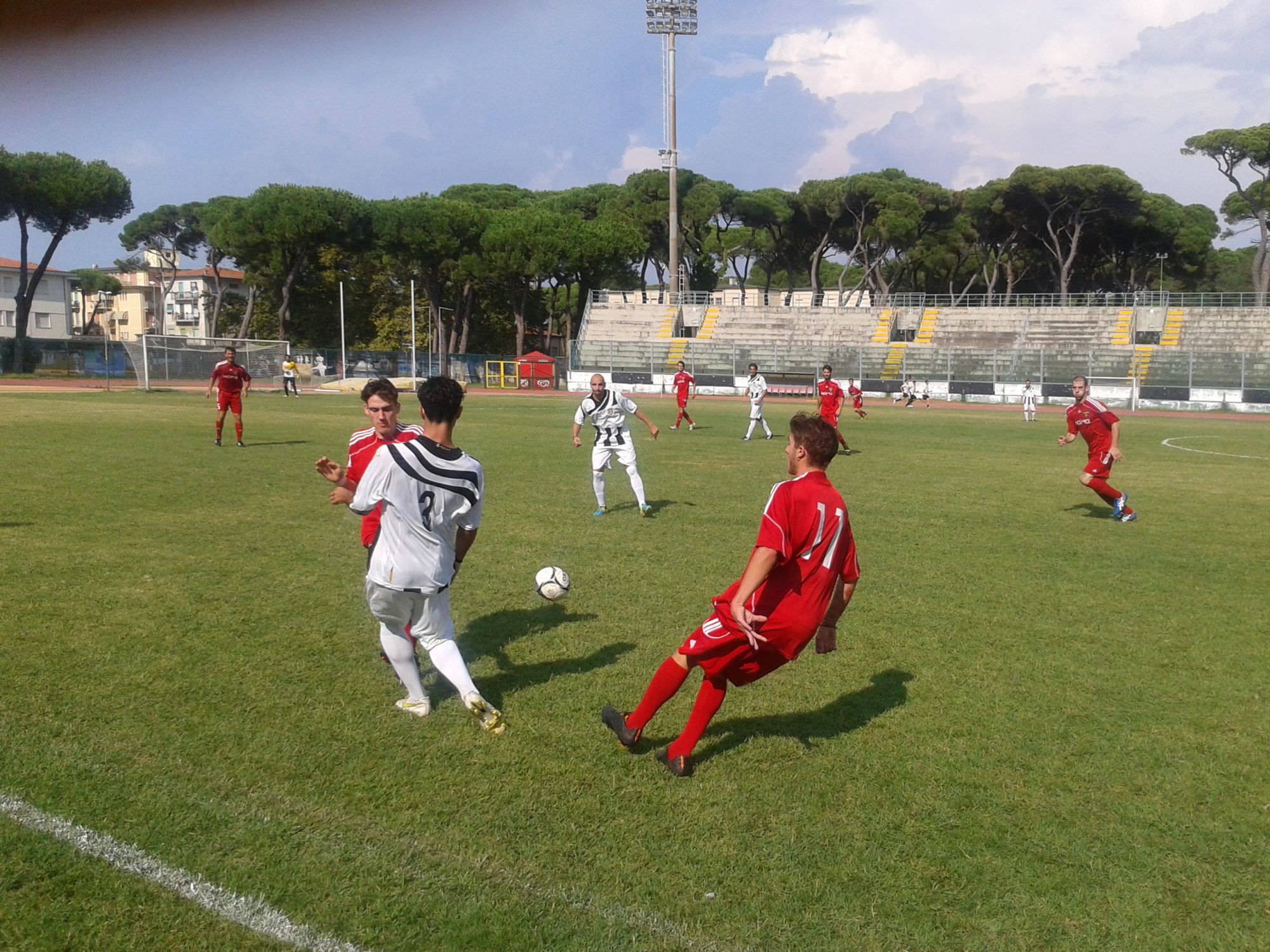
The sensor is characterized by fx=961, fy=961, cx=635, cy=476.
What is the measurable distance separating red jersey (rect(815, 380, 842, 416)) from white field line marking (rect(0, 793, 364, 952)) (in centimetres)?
1694

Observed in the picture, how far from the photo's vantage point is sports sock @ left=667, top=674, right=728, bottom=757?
15.5ft

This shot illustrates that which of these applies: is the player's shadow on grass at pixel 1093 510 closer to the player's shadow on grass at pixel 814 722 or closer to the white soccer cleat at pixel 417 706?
the player's shadow on grass at pixel 814 722

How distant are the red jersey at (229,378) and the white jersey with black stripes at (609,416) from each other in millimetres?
9824

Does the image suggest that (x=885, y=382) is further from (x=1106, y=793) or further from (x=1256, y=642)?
(x=1106, y=793)

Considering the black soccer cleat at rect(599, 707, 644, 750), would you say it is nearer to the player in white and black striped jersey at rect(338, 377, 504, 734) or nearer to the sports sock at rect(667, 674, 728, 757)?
the sports sock at rect(667, 674, 728, 757)

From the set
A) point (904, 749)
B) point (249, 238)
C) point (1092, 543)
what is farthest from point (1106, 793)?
point (249, 238)

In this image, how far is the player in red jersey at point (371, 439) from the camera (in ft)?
16.9

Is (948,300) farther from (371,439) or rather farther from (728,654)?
(728,654)

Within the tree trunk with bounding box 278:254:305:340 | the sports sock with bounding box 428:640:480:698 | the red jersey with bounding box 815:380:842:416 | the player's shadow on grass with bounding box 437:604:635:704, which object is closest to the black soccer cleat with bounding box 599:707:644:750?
the sports sock with bounding box 428:640:480:698

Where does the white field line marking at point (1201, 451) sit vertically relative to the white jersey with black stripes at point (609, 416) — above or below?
A: below

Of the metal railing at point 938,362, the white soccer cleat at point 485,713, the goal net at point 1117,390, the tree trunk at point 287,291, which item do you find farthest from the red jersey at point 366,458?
the tree trunk at point 287,291

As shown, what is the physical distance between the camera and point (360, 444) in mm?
6359

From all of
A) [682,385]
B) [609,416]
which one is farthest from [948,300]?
[609,416]

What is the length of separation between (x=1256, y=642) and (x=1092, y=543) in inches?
148
